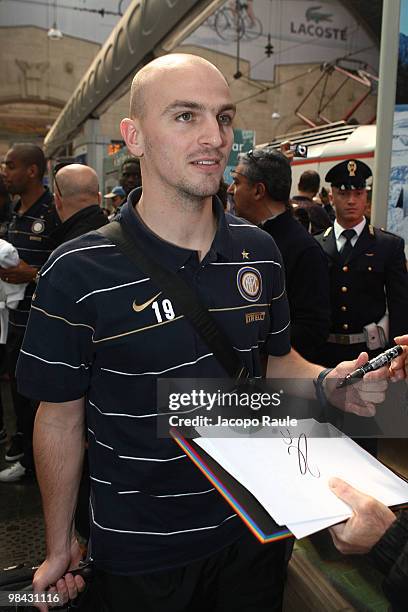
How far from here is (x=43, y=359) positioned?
124cm

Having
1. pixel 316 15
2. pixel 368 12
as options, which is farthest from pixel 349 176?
pixel 368 12

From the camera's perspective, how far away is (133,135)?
1.38 m

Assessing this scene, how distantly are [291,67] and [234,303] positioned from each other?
2399 centimetres

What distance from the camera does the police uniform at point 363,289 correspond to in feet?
9.36

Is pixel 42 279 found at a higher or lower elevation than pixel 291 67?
lower

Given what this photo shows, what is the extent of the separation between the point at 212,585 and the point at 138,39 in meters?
5.34

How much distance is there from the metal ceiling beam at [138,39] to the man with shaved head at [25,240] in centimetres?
192

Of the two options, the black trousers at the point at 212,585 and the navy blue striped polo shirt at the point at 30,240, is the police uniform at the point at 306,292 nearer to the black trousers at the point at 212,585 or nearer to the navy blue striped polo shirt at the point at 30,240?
the black trousers at the point at 212,585

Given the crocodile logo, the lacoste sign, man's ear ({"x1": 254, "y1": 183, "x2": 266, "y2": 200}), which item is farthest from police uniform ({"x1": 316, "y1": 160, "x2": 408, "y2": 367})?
the crocodile logo

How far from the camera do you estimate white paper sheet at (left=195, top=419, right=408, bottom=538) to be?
2.97ft

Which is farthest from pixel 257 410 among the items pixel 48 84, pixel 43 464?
pixel 48 84

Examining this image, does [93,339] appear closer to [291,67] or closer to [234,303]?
[234,303]

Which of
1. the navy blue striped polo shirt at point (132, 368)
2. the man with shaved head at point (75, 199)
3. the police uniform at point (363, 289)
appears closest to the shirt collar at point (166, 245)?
the navy blue striped polo shirt at point (132, 368)

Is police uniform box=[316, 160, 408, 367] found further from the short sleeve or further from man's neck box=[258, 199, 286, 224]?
the short sleeve
